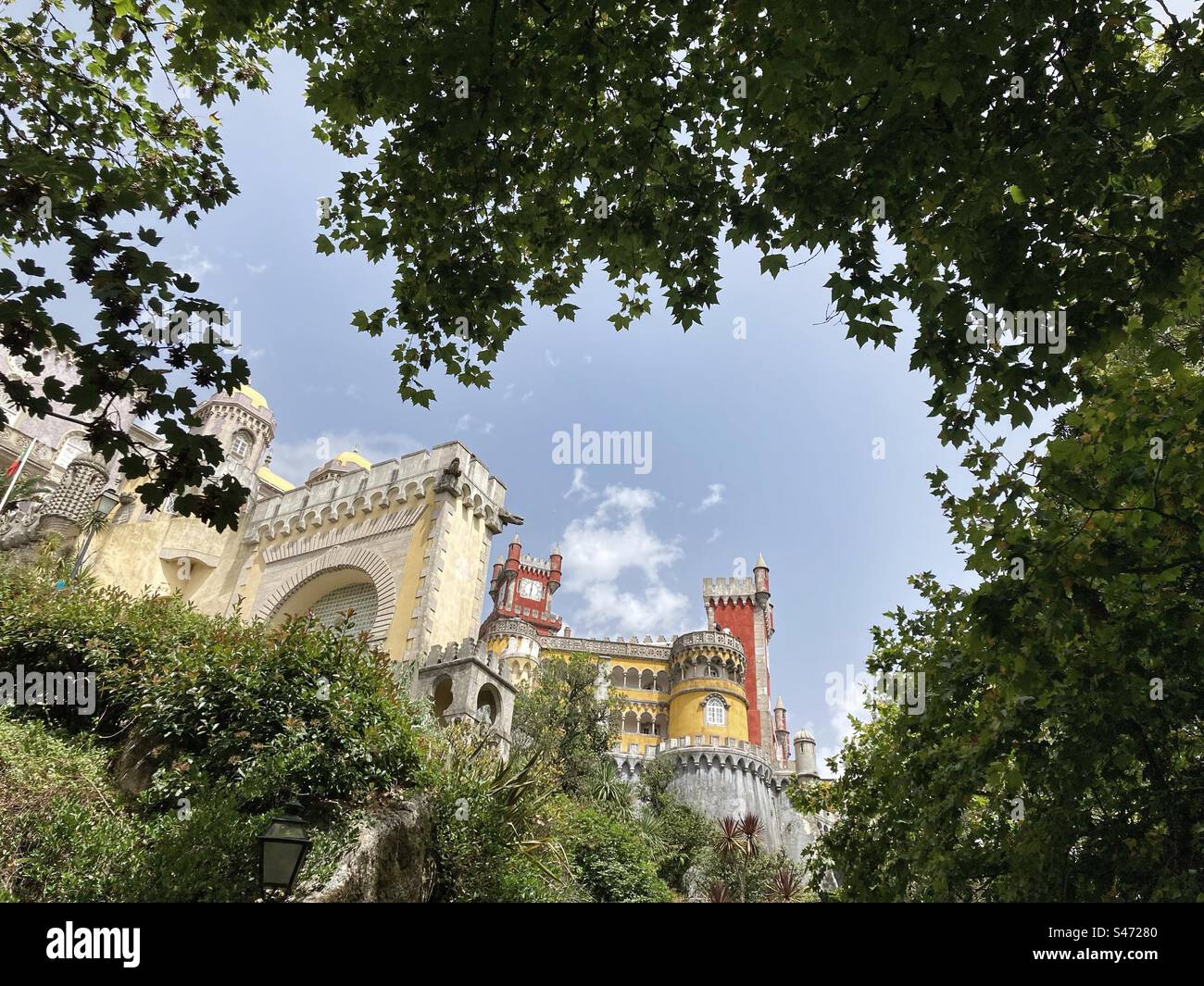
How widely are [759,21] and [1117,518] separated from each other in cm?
617

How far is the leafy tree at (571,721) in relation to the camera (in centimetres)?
2453

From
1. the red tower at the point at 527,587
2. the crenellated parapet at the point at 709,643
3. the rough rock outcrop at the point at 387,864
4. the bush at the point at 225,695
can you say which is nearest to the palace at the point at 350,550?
the bush at the point at 225,695

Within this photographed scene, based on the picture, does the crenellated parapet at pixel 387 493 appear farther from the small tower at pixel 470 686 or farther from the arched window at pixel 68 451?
the arched window at pixel 68 451

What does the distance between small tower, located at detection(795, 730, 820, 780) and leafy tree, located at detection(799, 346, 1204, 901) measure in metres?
42.0

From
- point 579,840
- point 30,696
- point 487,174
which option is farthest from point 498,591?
point 487,174

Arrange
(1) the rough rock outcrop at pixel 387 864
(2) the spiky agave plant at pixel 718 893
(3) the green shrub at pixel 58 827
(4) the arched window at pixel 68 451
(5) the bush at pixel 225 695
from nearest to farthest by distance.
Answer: (3) the green shrub at pixel 58 827
(1) the rough rock outcrop at pixel 387 864
(5) the bush at pixel 225 695
(2) the spiky agave plant at pixel 718 893
(4) the arched window at pixel 68 451

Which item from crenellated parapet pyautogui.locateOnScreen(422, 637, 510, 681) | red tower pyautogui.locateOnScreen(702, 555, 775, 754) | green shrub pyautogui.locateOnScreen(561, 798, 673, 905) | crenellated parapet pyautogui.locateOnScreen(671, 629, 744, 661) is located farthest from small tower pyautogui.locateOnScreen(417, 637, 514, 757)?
red tower pyautogui.locateOnScreen(702, 555, 775, 754)

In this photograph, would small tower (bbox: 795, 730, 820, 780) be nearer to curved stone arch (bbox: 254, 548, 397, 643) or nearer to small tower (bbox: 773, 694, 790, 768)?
small tower (bbox: 773, 694, 790, 768)

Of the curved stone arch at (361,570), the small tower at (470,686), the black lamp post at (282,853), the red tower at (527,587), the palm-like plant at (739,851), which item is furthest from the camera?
the red tower at (527,587)

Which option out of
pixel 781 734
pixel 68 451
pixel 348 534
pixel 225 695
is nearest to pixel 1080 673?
pixel 225 695

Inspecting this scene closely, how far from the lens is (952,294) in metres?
5.58

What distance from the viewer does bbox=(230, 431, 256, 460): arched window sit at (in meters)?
35.1

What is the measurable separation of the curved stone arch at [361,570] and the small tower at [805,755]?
1382 inches
